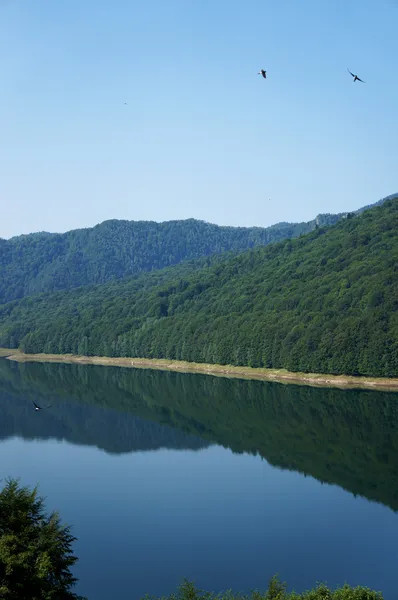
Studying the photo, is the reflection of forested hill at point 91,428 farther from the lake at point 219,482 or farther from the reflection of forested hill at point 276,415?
the reflection of forested hill at point 276,415

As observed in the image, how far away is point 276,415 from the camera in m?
96.5

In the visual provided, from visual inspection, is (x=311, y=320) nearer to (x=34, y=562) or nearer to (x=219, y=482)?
(x=219, y=482)

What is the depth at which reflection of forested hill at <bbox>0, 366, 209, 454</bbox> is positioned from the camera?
8681 centimetres

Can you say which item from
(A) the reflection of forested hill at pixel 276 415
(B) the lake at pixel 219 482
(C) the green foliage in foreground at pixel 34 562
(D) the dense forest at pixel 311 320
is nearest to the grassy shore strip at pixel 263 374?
(D) the dense forest at pixel 311 320

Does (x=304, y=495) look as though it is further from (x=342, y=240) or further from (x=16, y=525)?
(x=342, y=240)

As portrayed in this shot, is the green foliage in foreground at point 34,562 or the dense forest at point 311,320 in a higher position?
the dense forest at point 311,320

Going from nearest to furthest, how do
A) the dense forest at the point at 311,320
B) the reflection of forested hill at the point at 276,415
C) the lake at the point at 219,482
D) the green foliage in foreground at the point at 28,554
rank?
the green foliage in foreground at the point at 28,554, the lake at the point at 219,482, the reflection of forested hill at the point at 276,415, the dense forest at the point at 311,320

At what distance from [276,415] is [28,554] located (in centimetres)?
7062

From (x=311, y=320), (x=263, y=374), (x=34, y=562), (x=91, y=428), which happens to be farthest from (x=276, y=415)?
(x=34, y=562)

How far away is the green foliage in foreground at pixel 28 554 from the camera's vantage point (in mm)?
27547

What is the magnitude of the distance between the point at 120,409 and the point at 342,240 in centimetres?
9948

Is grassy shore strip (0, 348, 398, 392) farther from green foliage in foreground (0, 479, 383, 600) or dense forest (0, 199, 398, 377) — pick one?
green foliage in foreground (0, 479, 383, 600)

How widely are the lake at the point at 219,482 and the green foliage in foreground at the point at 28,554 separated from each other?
1207cm

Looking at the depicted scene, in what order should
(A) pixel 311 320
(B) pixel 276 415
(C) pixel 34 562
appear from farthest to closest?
(A) pixel 311 320, (B) pixel 276 415, (C) pixel 34 562
